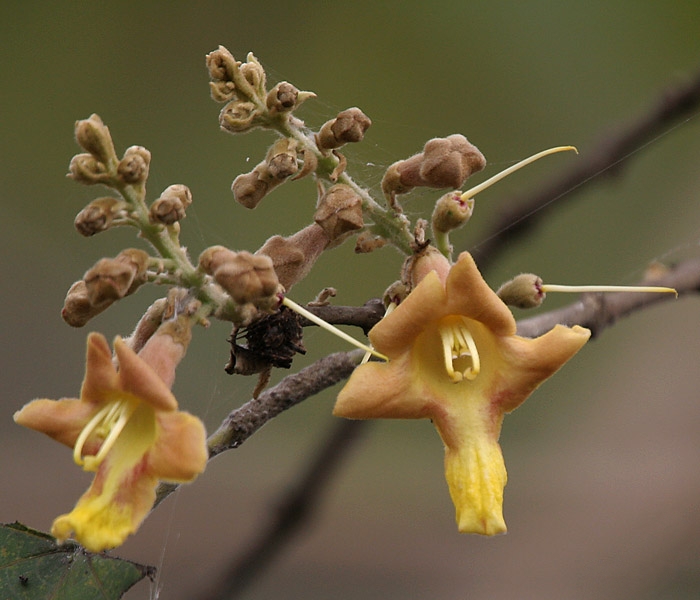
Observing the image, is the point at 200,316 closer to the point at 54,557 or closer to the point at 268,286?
the point at 268,286

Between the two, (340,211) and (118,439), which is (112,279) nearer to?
(118,439)

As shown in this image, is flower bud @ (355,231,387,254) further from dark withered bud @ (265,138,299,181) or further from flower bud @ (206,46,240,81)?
flower bud @ (206,46,240,81)

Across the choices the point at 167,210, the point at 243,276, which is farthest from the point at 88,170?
the point at 243,276

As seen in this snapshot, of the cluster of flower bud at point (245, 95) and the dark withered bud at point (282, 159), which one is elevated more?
the cluster of flower bud at point (245, 95)

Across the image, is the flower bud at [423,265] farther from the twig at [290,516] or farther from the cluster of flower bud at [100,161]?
the twig at [290,516]

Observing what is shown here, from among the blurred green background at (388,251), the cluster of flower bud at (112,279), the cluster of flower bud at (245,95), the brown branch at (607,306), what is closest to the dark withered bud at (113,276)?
the cluster of flower bud at (112,279)

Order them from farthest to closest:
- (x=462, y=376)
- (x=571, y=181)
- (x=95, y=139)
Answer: (x=571, y=181) < (x=462, y=376) < (x=95, y=139)

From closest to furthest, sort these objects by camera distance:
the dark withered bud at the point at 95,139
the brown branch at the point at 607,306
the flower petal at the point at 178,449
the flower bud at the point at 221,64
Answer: the flower petal at the point at 178,449, the dark withered bud at the point at 95,139, the flower bud at the point at 221,64, the brown branch at the point at 607,306

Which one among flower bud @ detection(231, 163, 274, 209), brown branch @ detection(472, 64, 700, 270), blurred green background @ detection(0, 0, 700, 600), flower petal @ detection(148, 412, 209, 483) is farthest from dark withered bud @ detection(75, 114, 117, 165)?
blurred green background @ detection(0, 0, 700, 600)
